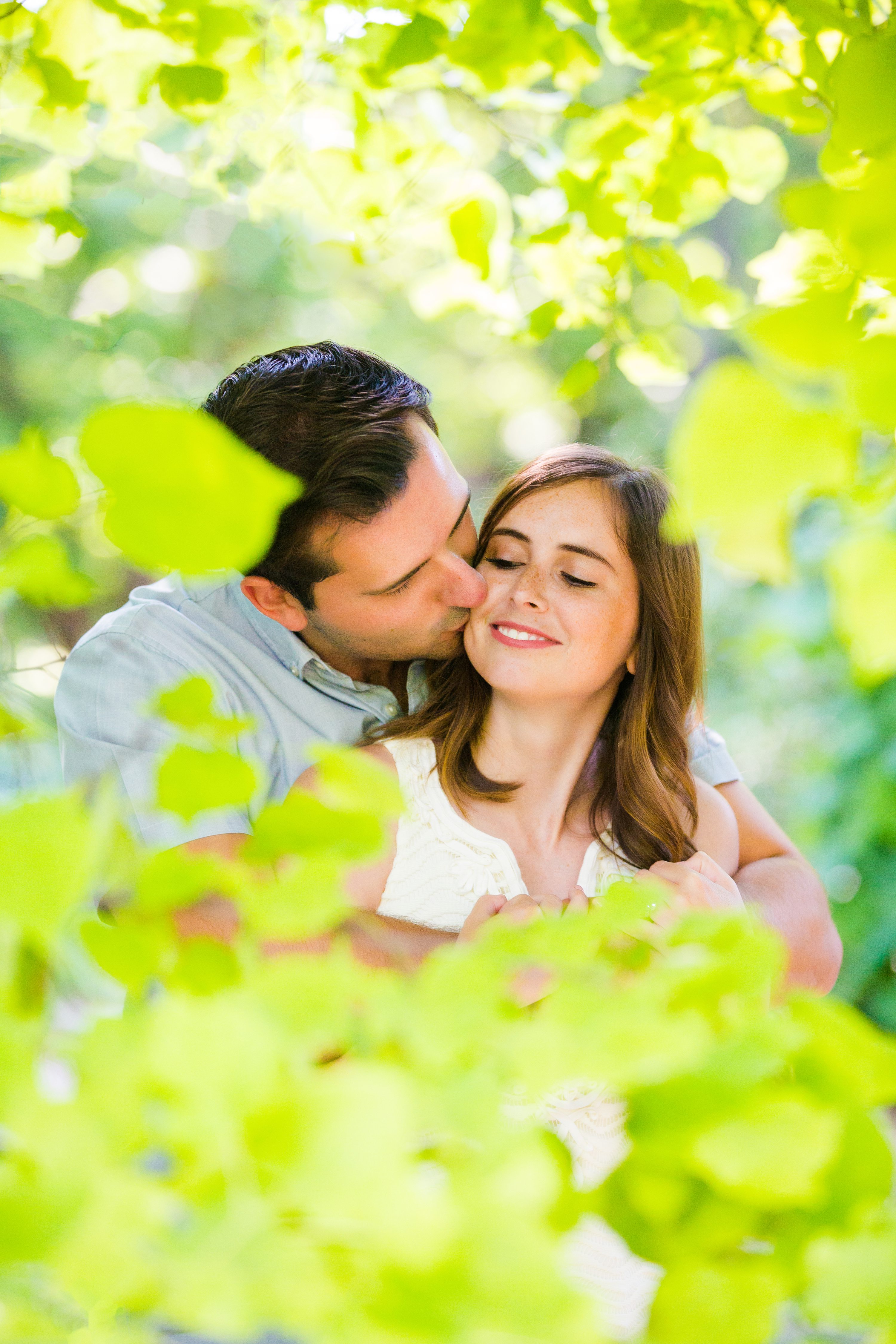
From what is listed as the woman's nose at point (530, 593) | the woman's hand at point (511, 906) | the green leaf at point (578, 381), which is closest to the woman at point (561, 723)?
the woman's nose at point (530, 593)

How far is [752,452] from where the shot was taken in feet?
1.18

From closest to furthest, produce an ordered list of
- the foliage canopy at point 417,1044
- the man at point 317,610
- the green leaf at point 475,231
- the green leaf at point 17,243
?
1. the foliage canopy at point 417,1044
2. the green leaf at point 17,243
3. the green leaf at point 475,231
4. the man at point 317,610

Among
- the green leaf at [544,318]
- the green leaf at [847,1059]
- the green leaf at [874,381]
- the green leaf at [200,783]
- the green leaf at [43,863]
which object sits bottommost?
the green leaf at [847,1059]

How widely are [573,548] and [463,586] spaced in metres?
0.19

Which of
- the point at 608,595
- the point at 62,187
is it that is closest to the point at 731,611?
the point at 608,595

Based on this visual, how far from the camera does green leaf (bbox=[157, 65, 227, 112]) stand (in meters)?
0.96

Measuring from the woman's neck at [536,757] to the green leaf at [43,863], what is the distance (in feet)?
4.21

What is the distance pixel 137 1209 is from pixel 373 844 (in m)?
0.18

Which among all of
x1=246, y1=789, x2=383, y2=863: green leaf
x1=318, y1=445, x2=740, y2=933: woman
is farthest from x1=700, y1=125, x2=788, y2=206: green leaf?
x1=246, y1=789, x2=383, y2=863: green leaf

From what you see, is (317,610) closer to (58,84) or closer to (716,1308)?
(58,84)

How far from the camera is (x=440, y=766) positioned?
1603 millimetres

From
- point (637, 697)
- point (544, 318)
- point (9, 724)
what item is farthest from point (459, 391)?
point (9, 724)

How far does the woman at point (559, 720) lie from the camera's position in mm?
1518

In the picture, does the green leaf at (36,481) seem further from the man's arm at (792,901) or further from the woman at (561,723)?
the man's arm at (792,901)
